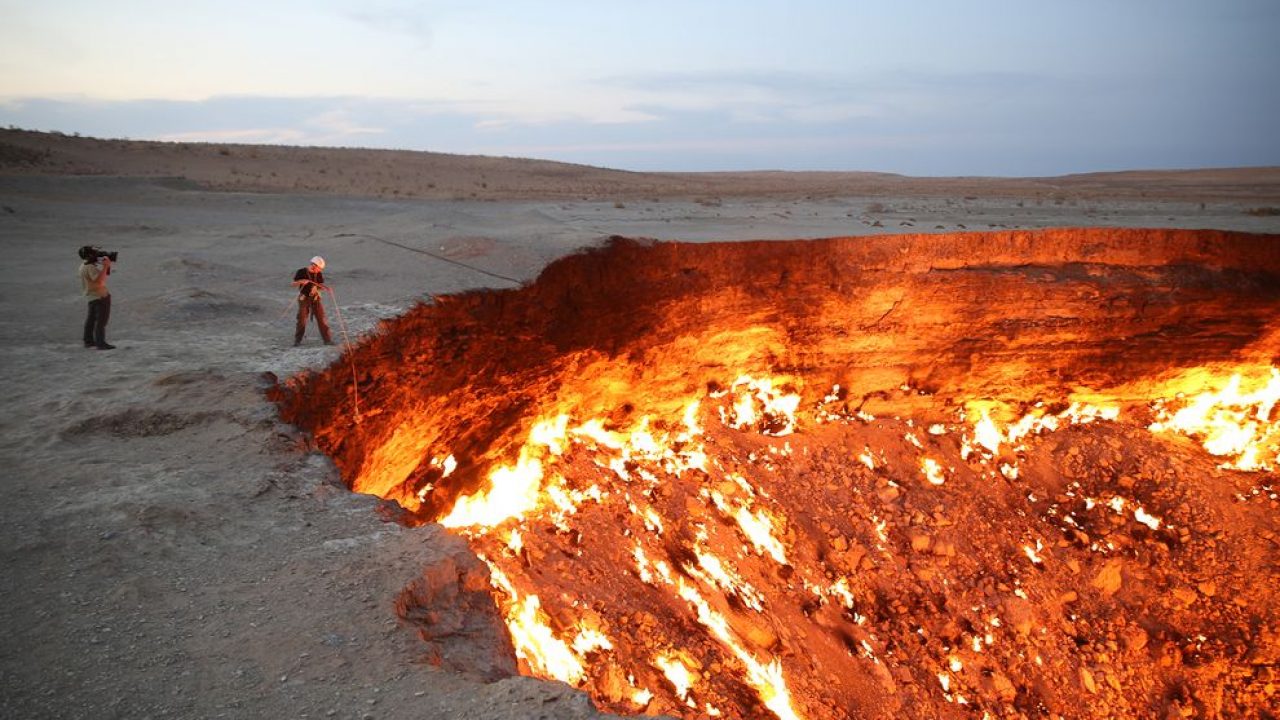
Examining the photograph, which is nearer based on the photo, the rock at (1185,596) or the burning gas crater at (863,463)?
the burning gas crater at (863,463)

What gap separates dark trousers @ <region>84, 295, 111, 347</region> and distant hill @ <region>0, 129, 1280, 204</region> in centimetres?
1739

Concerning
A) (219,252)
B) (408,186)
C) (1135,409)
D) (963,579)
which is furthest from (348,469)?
(408,186)

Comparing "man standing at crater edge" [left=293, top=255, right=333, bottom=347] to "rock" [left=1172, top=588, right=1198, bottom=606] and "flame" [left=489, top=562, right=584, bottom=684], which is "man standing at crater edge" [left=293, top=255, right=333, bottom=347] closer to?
"flame" [left=489, top=562, right=584, bottom=684]

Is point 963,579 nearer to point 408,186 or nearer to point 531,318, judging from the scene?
point 531,318

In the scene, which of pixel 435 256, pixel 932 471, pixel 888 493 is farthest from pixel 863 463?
pixel 435 256

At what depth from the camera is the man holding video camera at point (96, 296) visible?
7.10 m

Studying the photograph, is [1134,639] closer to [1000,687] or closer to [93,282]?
[1000,687]

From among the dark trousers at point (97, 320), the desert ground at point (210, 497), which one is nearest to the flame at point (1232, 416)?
the desert ground at point (210, 497)

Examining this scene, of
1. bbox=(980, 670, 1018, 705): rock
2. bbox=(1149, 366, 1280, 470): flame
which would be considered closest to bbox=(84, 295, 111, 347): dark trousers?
bbox=(980, 670, 1018, 705): rock

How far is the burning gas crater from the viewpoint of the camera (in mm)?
8258

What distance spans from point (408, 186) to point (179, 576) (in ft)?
90.2

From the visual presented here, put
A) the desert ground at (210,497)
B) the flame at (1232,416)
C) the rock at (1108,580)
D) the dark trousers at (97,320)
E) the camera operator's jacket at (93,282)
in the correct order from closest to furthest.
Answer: the desert ground at (210,497), the camera operator's jacket at (93,282), the dark trousers at (97,320), the rock at (1108,580), the flame at (1232,416)

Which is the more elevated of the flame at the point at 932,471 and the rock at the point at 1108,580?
the flame at the point at 932,471

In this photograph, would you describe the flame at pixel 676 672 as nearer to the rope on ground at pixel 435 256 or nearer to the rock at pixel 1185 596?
the rope on ground at pixel 435 256
